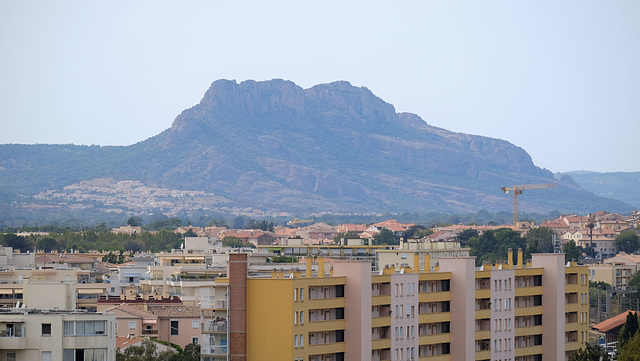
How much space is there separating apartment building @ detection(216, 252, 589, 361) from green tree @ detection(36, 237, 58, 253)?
120m

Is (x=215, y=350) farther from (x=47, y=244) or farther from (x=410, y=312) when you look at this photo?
(x=47, y=244)

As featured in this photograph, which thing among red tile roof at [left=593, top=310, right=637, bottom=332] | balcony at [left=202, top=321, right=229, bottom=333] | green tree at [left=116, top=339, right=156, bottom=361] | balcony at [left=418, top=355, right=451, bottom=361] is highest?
balcony at [left=202, top=321, right=229, bottom=333]

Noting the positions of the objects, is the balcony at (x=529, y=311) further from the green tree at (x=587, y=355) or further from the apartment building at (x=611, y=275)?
the apartment building at (x=611, y=275)

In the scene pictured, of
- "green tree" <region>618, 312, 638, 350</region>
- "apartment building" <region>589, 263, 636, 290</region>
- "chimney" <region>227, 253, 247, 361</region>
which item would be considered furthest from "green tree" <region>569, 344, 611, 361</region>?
"apartment building" <region>589, 263, 636, 290</region>

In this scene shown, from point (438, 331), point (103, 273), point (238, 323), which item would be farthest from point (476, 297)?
point (103, 273)

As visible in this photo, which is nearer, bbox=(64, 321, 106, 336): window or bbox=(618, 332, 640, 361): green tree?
bbox=(64, 321, 106, 336): window

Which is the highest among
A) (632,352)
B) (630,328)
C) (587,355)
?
(632,352)

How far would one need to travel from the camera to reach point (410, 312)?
185 feet

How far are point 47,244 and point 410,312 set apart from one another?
414 feet

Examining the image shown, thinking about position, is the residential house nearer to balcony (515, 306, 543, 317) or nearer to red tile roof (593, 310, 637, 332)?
balcony (515, 306, 543, 317)

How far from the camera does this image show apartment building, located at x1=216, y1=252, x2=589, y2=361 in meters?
51.5

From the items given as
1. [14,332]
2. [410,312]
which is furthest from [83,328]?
[410,312]

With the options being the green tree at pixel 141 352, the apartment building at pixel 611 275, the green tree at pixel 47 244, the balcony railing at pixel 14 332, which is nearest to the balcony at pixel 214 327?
the green tree at pixel 141 352

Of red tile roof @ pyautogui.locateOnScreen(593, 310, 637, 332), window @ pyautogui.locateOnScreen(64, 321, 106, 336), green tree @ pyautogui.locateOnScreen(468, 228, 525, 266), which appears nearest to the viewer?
window @ pyautogui.locateOnScreen(64, 321, 106, 336)
